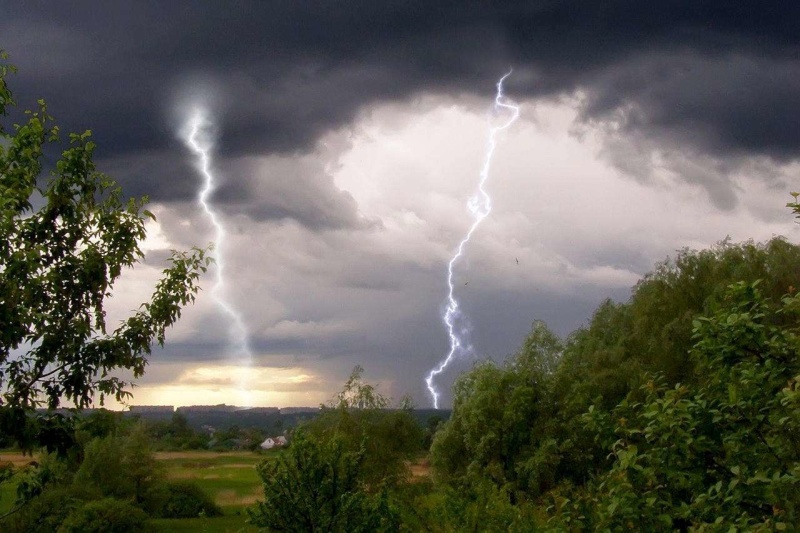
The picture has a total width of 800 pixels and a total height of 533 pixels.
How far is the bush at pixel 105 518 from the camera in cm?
5400

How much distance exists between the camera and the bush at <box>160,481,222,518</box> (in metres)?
79.3

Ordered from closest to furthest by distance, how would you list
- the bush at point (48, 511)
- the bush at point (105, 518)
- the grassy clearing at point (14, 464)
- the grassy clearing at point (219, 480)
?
1. the grassy clearing at point (14, 464)
2. the bush at point (48, 511)
3. the bush at point (105, 518)
4. the grassy clearing at point (219, 480)

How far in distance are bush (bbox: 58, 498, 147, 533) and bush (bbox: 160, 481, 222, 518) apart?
1664cm

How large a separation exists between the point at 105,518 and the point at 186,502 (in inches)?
971

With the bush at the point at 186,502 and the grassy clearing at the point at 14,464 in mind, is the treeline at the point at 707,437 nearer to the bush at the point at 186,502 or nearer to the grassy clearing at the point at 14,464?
the grassy clearing at the point at 14,464

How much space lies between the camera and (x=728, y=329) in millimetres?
8188

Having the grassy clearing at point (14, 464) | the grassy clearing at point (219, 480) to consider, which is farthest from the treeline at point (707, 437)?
the grassy clearing at point (219, 480)

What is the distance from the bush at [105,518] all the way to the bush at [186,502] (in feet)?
54.6

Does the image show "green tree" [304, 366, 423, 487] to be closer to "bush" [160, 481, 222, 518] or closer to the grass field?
the grass field

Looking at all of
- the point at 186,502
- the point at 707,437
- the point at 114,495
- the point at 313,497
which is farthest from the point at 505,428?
the point at 186,502

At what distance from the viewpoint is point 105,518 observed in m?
57.5

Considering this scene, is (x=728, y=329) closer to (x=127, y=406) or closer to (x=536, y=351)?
(x=127, y=406)

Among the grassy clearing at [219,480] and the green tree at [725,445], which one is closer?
the green tree at [725,445]

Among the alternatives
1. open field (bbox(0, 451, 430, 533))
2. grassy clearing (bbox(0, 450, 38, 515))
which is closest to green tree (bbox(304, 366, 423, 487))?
open field (bbox(0, 451, 430, 533))
